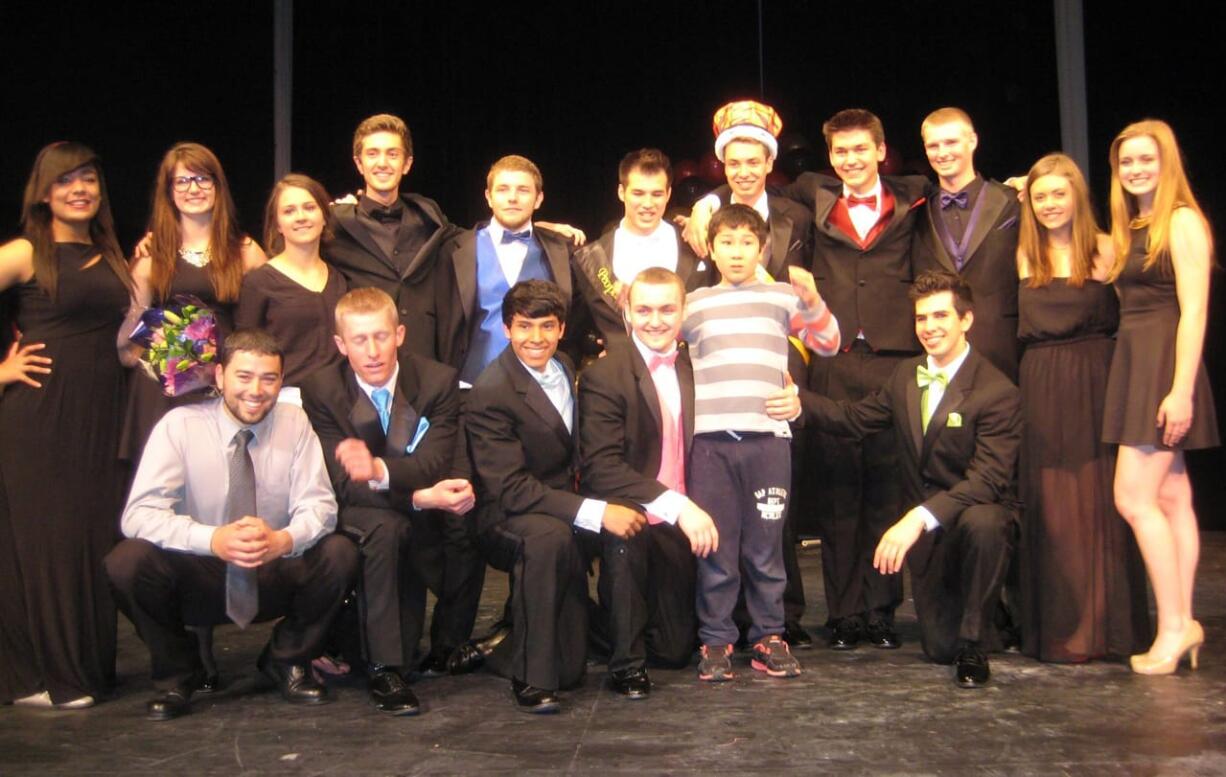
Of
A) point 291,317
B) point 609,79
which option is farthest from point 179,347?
point 609,79

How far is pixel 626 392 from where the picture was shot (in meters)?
3.62

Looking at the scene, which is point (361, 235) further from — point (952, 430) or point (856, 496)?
point (952, 430)

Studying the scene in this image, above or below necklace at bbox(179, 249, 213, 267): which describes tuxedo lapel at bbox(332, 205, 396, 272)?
above

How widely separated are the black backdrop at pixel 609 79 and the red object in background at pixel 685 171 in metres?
0.21

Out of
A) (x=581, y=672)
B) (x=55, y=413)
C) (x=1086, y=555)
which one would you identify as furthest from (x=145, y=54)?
(x=1086, y=555)

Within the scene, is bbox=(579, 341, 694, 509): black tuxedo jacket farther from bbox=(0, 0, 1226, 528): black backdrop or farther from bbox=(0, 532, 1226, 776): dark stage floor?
bbox=(0, 0, 1226, 528): black backdrop

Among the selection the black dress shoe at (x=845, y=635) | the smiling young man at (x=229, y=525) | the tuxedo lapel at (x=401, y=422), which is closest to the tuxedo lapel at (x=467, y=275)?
the tuxedo lapel at (x=401, y=422)

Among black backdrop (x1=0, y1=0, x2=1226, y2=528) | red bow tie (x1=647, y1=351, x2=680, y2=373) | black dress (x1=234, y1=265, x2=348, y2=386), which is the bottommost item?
red bow tie (x1=647, y1=351, x2=680, y2=373)

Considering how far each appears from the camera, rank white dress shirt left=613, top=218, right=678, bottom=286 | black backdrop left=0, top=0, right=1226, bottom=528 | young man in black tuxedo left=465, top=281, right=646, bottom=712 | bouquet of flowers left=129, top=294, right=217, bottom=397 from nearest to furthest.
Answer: young man in black tuxedo left=465, top=281, right=646, bottom=712
bouquet of flowers left=129, top=294, right=217, bottom=397
white dress shirt left=613, top=218, right=678, bottom=286
black backdrop left=0, top=0, right=1226, bottom=528

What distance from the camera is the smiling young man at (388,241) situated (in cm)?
410

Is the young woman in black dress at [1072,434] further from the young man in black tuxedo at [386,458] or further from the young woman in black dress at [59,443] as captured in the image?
the young woman in black dress at [59,443]

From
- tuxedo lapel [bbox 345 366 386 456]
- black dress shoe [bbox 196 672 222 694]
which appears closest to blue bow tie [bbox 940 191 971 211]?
tuxedo lapel [bbox 345 366 386 456]

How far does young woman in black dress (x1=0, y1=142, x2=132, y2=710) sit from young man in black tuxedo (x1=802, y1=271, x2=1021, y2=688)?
202cm

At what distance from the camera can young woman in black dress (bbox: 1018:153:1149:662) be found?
148 inches
